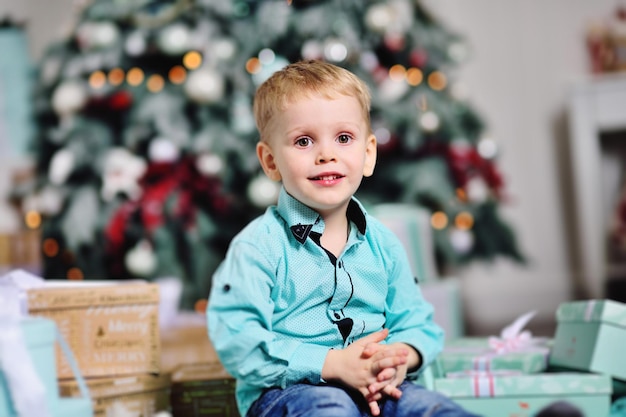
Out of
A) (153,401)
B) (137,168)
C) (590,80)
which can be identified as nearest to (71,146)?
(137,168)

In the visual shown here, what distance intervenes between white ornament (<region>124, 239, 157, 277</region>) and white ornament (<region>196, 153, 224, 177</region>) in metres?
0.37

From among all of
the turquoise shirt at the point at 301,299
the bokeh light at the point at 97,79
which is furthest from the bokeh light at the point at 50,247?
the turquoise shirt at the point at 301,299

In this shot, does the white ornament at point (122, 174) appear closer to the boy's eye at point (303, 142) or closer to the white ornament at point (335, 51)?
the white ornament at point (335, 51)

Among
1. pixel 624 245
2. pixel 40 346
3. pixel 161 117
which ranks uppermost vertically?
pixel 161 117

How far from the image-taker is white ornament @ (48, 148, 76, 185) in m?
3.03

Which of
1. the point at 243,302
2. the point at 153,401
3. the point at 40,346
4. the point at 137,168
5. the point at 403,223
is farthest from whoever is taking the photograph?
the point at 137,168

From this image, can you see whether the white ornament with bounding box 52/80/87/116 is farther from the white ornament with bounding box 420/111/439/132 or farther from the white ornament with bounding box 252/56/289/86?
the white ornament with bounding box 420/111/439/132

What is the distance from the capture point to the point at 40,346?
120 centimetres

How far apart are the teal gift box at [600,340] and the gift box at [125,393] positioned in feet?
2.48

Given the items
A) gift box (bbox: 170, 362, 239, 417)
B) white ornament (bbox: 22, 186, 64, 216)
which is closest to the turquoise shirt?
gift box (bbox: 170, 362, 239, 417)

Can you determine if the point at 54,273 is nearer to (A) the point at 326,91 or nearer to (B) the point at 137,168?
(B) the point at 137,168

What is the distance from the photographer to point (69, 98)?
3.02 meters

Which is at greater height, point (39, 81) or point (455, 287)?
point (39, 81)

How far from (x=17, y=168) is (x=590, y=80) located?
297cm
